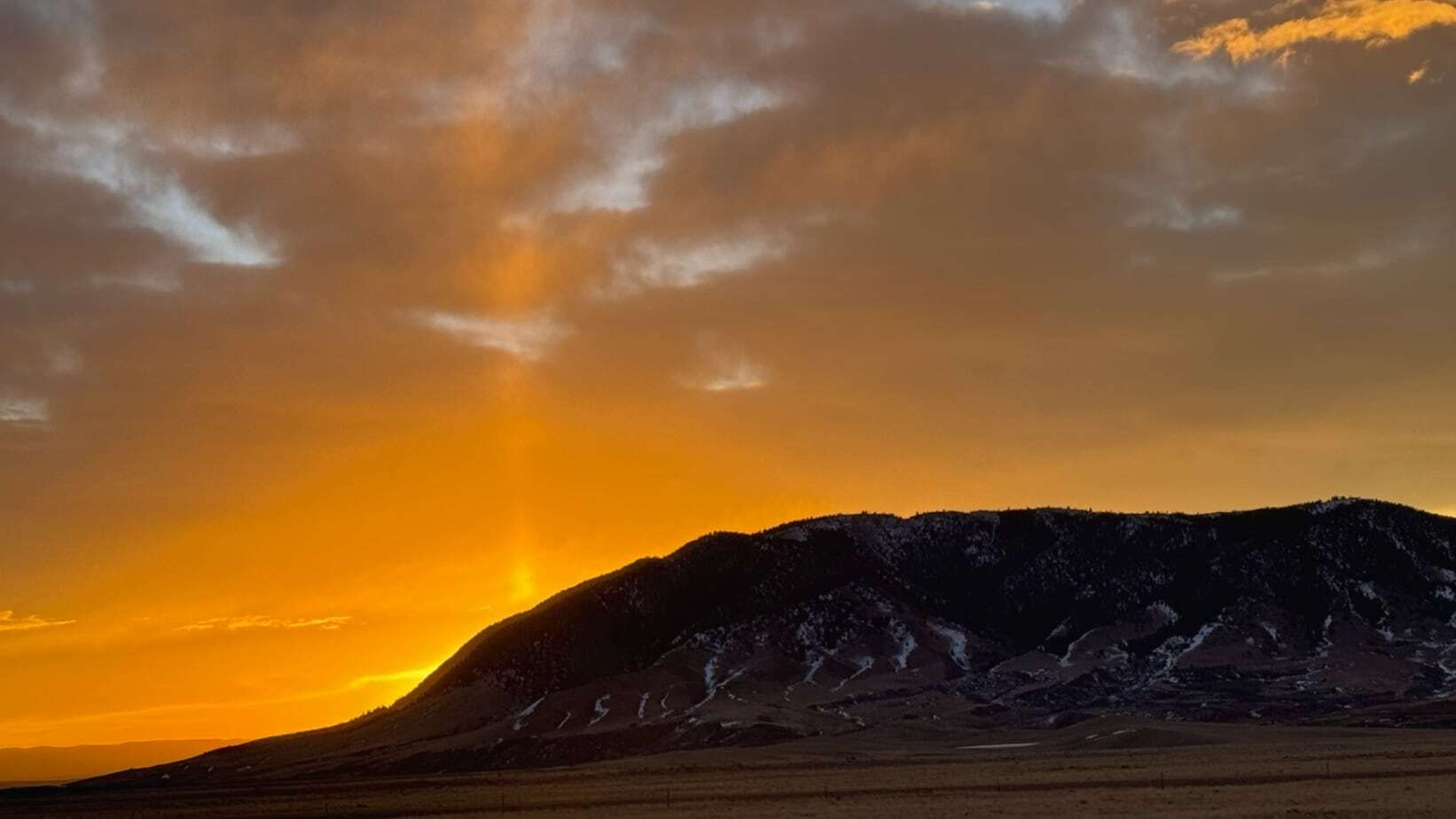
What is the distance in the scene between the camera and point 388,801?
11256 centimetres

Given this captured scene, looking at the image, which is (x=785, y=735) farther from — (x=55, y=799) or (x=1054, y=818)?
(x=1054, y=818)

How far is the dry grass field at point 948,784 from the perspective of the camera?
71688 mm

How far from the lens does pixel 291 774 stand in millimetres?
198000

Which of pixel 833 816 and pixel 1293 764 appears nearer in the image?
pixel 833 816

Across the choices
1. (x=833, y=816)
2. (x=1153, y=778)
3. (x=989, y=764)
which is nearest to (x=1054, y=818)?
(x=833, y=816)

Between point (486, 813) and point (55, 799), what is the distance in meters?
100

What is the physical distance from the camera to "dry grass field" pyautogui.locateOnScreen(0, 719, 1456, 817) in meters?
71.7

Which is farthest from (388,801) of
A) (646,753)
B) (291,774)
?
(291,774)

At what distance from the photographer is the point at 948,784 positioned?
95938 millimetres

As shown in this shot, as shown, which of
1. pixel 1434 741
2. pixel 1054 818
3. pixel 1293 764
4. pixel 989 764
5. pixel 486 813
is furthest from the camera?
pixel 1434 741

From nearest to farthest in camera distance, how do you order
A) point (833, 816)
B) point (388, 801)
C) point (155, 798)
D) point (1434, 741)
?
point (833, 816), point (388, 801), point (1434, 741), point (155, 798)

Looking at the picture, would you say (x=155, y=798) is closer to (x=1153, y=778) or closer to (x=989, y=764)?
(x=989, y=764)

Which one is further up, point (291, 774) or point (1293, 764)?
point (291, 774)

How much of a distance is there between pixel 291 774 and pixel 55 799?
125 ft
